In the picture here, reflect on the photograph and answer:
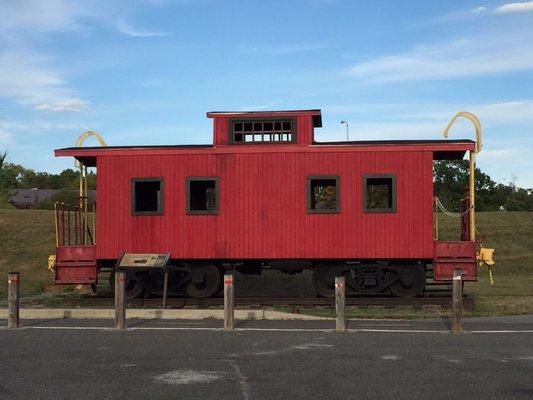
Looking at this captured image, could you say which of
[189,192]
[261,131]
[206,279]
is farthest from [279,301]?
[261,131]

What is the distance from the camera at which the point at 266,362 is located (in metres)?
8.85

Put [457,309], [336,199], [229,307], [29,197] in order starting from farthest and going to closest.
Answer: [29,197] → [336,199] → [229,307] → [457,309]

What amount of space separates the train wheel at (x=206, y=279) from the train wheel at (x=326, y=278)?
2.53 metres

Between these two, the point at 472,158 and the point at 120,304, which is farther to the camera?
the point at 472,158

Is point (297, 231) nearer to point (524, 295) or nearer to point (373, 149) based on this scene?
point (373, 149)

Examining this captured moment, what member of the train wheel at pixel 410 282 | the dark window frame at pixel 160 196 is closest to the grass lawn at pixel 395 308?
the train wheel at pixel 410 282

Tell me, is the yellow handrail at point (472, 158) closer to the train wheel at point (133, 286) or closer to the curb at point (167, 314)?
the curb at point (167, 314)

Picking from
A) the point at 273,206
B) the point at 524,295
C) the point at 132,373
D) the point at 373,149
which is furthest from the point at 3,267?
the point at 132,373

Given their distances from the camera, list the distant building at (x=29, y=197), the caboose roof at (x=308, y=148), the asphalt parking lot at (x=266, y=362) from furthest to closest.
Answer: the distant building at (x=29, y=197) < the caboose roof at (x=308, y=148) < the asphalt parking lot at (x=266, y=362)

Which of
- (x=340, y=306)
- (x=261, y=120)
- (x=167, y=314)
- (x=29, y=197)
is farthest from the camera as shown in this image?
(x=29, y=197)

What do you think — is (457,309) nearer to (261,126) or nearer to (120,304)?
(120,304)

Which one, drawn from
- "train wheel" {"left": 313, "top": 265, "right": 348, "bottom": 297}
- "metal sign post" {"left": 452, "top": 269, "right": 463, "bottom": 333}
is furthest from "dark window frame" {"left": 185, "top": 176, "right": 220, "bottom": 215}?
"metal sign post" {"left": 452, "top": 269, "right": 463, "bottom": 333}

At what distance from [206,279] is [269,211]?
2.45 meters

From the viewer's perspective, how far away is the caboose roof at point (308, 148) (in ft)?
54.1
